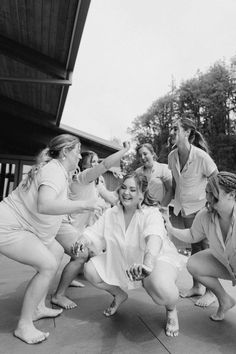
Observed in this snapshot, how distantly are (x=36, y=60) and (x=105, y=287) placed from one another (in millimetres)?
4583

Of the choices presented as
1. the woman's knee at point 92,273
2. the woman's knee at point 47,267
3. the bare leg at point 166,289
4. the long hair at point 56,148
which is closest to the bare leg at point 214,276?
the bare leg at point 166,289

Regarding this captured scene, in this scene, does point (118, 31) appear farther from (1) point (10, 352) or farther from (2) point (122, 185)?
(1) point (10, 352)

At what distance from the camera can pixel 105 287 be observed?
8.21 feet

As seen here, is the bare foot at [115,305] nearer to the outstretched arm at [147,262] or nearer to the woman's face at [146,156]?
the outstretched arm at [147,262]

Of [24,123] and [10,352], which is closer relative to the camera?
[10,352]

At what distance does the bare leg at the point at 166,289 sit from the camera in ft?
7.04

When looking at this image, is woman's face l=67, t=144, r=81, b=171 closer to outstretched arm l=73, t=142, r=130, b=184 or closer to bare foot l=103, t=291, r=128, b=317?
outstretched arm l=73, t=142, r=130, b=184

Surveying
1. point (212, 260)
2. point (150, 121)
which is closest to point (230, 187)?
point (212, 260)

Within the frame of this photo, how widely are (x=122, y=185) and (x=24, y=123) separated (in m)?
7.86

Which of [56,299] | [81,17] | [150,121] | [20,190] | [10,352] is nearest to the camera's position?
[10,352]

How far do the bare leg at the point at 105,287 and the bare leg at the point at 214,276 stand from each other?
61 cm

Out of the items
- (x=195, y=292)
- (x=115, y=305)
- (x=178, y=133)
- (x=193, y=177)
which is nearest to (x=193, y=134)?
(x=178, y=133)

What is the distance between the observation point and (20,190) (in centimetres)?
233

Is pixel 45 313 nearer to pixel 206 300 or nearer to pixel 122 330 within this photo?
pixel 122 330
